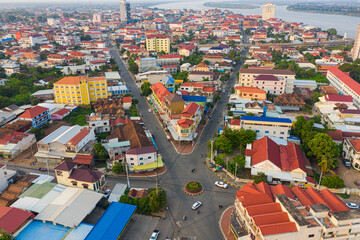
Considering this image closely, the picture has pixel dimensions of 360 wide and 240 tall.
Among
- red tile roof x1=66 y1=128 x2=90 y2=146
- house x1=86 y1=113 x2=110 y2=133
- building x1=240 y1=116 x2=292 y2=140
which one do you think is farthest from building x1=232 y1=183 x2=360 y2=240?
house x1=86 y1=113 x2=110 y2=133

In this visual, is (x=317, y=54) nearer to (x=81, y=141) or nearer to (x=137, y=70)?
(x=137, y=70)

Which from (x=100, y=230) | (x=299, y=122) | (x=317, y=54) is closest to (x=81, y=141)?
(x=100, y=230)

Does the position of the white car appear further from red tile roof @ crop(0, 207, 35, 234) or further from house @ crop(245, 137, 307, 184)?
red tile roof @ crop(0, 207, 35, 234)

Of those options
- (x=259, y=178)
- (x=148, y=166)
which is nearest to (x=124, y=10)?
(x=148, y=166)

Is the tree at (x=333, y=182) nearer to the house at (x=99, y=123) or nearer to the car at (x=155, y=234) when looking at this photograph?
the car at (x=155, y=234)

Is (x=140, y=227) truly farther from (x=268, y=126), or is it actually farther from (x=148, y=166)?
(x=268, y=126)

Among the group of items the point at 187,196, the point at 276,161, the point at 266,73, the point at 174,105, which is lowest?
the point at 187,196

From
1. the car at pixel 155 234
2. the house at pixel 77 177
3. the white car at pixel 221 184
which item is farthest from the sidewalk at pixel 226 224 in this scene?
the house at pixel 77 177
